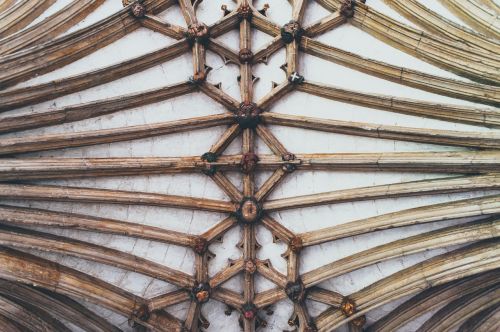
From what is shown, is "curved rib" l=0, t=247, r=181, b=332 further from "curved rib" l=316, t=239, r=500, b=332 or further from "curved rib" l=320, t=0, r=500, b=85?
"curved rib" l=320, t=0, r=500, b=85

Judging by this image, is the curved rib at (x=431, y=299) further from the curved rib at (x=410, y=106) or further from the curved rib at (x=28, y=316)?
the curved rib at (x=28, y=316)

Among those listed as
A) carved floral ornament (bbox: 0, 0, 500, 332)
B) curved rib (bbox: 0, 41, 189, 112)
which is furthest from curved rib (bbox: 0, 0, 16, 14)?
curved rib (bbox: 0, 41, 189, 112)

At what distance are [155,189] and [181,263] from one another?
63.5 inches

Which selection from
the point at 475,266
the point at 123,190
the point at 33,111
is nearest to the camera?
the point at 475,266

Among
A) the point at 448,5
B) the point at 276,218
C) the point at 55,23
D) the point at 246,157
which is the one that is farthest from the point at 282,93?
the point at 55,23

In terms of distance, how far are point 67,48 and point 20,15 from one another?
48.1 inches

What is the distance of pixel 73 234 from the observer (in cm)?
1178

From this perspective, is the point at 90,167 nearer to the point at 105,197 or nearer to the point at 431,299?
the point at 105,197

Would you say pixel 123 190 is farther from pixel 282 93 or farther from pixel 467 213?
pixel 467 213

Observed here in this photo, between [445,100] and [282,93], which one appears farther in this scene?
[282,93]

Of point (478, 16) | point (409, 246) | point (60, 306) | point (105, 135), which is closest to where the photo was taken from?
point (478, 16)

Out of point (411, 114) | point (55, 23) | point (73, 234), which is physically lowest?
point (73, 234)

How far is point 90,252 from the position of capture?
11.7m

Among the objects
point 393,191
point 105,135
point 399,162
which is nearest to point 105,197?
point 105,135
